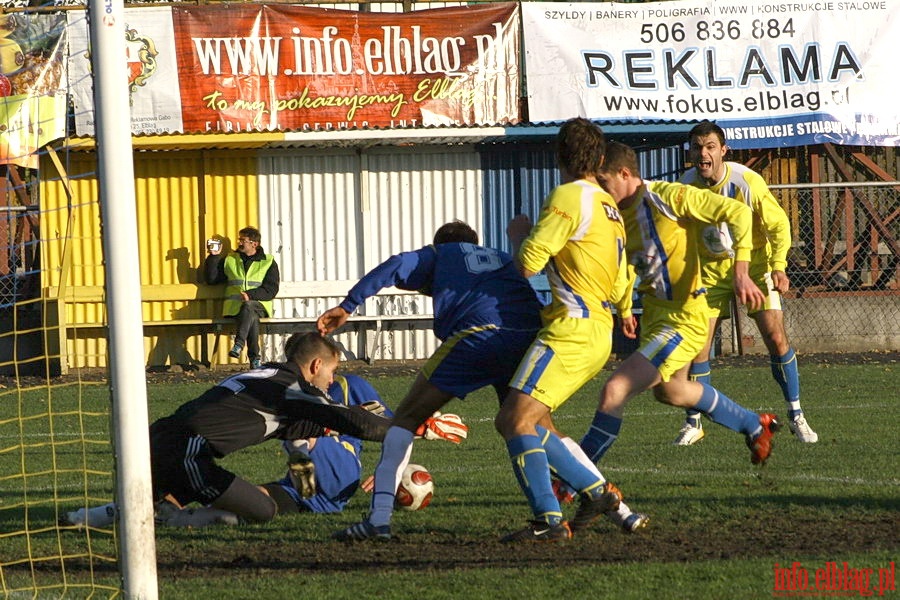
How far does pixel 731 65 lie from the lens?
1972cm

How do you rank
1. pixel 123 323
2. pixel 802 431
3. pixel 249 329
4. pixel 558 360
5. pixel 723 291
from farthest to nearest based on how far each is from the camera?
pixel 249 329 → pixel 802 431 → pixel 723 291 → pixel 558 360 → pixel 123 323

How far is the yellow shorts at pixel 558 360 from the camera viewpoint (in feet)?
20.3

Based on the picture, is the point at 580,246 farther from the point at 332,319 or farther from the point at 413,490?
the point at 413,490

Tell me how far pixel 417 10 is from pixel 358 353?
16.9 feet

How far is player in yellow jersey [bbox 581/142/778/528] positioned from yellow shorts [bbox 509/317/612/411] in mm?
736

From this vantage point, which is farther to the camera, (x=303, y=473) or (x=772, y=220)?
(x=772, y=220)

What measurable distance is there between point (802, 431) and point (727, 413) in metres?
2.73

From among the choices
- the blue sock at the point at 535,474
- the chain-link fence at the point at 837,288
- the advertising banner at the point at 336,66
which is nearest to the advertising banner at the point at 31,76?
the advertising banner at the point at 336,66

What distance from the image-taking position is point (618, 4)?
64.2ft

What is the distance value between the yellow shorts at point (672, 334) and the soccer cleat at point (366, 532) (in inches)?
67.0

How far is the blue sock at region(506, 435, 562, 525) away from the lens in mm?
6180

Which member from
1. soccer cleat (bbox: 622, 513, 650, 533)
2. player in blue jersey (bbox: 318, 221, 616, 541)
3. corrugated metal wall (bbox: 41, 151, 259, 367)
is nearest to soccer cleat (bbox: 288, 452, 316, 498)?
player in blue jersey (bbox: 318, 221, 616, 541)

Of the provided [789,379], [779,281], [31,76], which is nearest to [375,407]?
[779,281]

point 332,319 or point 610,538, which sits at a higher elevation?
point 332,319
